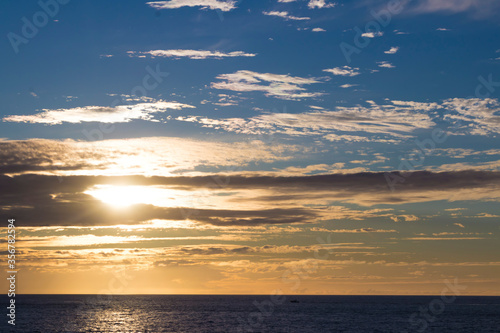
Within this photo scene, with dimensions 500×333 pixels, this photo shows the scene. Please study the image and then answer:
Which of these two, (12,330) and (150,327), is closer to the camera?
(12,330)

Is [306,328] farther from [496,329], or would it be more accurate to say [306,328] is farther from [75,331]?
[75,331]

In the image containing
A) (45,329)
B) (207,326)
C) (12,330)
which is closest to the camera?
(12,330)

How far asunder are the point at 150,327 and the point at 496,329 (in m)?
98.8

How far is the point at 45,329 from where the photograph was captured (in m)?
139

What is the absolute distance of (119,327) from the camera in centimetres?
15262

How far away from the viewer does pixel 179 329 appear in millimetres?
140625

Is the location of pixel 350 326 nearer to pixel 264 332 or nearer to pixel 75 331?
pixel 264 332

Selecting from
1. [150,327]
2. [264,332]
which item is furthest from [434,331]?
[150,327]

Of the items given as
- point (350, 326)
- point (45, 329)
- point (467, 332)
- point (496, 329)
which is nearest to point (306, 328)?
point (350, 326)

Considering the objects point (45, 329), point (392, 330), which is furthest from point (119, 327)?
point (392, 330)

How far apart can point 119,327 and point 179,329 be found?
2317cm

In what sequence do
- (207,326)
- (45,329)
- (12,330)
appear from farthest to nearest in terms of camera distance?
(207,326), (45,329), (12,330)

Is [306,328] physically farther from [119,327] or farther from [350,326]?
[119,327]

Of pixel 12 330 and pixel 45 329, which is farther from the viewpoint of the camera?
pixel 45 329
